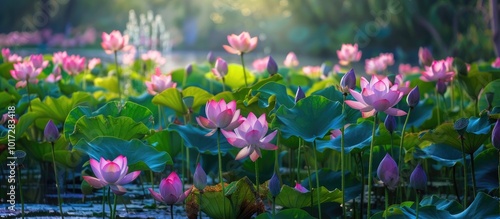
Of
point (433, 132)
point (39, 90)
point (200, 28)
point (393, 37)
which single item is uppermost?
point (200, 28)

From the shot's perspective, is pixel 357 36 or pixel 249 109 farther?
pixel 357 36

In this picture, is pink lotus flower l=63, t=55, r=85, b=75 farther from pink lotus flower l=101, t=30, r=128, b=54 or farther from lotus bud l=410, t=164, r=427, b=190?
lotus bud l=410, t=164, r=427, b=190

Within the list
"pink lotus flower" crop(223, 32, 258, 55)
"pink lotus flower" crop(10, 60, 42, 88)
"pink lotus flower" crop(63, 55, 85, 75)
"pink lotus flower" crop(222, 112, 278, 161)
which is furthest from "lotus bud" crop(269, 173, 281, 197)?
"pink lotus flower" crop(63, 55, 85, 75)

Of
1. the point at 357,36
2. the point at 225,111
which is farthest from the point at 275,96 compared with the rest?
the point at 357,36

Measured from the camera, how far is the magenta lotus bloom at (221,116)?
152cm

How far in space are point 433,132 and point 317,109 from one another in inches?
11.8

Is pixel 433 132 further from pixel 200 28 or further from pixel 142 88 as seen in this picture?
pixel 200 28

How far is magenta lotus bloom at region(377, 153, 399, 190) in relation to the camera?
1.48 meters

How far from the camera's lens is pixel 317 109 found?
1.75m

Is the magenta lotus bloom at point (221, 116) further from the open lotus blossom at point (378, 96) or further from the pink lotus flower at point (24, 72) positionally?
the pink lotus flower at point (24, 72)

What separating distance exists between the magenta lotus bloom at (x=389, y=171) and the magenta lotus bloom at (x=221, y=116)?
29cm

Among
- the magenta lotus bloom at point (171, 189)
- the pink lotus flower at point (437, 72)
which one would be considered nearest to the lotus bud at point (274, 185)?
the magenta lotus bloom at point (171, 189)

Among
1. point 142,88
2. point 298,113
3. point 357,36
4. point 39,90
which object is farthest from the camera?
point 357,36

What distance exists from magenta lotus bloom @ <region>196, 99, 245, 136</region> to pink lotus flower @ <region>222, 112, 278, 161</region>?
0.01 metres
